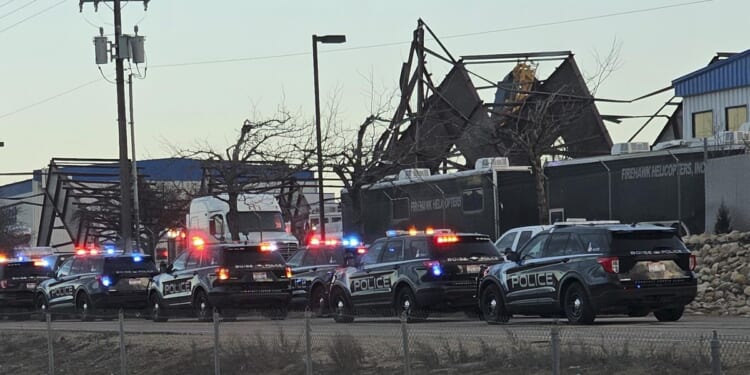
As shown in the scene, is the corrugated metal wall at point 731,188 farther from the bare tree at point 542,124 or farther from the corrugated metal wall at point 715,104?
the corrugated metal wall at point 715,104

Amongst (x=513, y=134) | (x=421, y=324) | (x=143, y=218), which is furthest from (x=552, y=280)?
(x=143, y=218)

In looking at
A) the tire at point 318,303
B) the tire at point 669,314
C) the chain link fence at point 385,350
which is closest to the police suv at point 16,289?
the chain link fence at point 385,350

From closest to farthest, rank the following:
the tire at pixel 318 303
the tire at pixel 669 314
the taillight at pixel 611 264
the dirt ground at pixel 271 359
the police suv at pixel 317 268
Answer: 1. the dirt ground at pixel 271 359
2. the taillight at pixel 611 264
3. the tire at pixel 669 314
4. the tire at pixel 318 303
5. the police suv at pixel 317 268

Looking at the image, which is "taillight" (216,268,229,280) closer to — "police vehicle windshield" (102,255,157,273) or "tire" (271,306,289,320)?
"tire" (271,306,289,320)

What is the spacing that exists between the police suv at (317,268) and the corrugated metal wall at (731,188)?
26.9ft

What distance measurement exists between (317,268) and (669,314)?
34.5 ft

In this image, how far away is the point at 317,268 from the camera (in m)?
29.1

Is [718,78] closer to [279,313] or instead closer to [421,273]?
[279,313]

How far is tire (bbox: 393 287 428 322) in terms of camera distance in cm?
2286

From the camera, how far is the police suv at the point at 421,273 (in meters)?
23.1

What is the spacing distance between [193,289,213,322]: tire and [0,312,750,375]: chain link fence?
102 centimetres

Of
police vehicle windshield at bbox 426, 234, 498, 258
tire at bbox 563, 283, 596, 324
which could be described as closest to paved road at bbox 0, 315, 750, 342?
tire at bbox 563, 283, 596, 324

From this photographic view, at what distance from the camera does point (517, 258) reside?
21.0 metres

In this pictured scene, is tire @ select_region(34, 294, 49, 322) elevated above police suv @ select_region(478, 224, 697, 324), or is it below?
below
